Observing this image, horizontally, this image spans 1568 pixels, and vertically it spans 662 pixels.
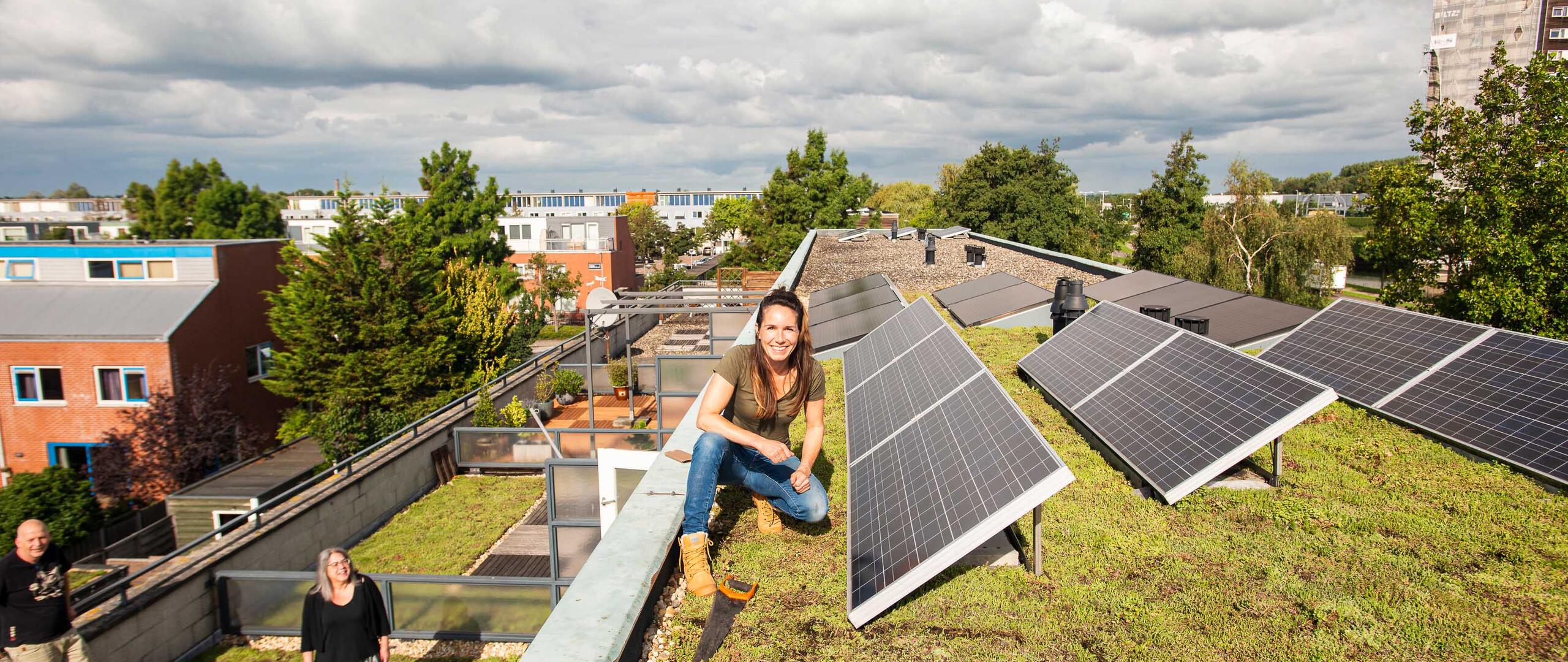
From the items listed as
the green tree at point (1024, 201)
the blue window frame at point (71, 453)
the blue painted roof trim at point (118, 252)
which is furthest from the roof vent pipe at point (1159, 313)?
the green tree at point (1024, 201)

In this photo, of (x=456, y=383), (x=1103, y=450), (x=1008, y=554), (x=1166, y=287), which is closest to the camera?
(x=1008, y=554)

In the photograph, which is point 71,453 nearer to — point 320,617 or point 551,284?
point 320,617

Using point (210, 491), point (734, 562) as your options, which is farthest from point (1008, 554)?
point (210, 491)

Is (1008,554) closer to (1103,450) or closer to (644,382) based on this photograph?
(1103,450)

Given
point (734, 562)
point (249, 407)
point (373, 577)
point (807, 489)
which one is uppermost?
point (807, 489)

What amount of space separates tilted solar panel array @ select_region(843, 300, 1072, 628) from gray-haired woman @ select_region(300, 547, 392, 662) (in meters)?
4.06

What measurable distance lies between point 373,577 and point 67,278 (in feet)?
104

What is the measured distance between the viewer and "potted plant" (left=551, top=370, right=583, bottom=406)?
91.5ft

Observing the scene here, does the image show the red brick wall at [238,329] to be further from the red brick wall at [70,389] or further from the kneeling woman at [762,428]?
the kneeling woman at [762,428]

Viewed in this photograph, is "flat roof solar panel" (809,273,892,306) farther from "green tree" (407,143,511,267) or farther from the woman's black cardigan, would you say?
"green tree" (407,143,511,267)

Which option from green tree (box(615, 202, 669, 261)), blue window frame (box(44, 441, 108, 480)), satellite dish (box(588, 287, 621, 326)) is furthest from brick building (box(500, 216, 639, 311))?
satellite dish (box(588, 287, 621, 326))

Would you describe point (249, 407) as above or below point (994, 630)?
below

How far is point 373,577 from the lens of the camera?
32.2ft

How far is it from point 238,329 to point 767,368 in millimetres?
34686
